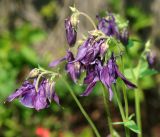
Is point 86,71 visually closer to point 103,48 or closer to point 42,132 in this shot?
point 103,48

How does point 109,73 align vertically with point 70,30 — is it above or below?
below

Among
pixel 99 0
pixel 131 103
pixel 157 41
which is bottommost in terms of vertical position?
pixel 131 103

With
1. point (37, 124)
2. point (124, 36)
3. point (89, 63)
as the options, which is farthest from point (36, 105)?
point (37, 124)

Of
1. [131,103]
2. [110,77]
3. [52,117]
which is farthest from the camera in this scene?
[131,103]

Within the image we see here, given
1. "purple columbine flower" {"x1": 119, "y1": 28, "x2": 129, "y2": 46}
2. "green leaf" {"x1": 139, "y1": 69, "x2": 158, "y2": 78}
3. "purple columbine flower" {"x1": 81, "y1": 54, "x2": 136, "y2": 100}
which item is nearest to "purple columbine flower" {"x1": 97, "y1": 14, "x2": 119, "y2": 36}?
"purple columbine flower" {"x1": 119, "y1": 28, "x2": 129, "y2": 46}

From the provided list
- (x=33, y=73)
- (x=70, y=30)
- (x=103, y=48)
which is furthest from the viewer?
(x=70, y=30)

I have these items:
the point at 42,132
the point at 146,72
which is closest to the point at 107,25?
the point at 146,72

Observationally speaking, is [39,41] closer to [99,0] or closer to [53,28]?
[53,28]

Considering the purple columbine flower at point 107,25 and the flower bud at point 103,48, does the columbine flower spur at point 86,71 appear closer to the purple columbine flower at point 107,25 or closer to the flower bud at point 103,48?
the flower bud at point 103,48
